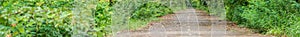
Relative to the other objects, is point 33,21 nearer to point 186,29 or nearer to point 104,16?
point 104,16

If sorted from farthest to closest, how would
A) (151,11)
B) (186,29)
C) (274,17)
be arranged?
(151,11)
(186,29)
(274,17)

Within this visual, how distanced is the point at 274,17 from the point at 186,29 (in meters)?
1.09

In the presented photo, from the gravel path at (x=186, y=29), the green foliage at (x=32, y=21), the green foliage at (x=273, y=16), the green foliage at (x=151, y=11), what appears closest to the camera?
the green foliage at (x=32, y=21)

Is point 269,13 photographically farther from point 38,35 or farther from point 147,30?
point 38,35

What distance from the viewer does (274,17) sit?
5.66m

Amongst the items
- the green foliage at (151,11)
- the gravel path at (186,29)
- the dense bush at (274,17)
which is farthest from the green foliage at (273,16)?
the green foliage at (151,11)

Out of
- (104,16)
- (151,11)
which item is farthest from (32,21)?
(151,11)

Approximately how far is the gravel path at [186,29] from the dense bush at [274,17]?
17 centimetres

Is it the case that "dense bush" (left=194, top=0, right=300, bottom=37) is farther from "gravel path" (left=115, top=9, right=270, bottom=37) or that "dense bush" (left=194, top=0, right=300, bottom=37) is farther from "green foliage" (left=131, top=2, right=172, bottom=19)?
"green foliage" (left=131, top=2, right=172, bottom=19)

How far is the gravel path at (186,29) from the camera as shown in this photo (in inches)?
232

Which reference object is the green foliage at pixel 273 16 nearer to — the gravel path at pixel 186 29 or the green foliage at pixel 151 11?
the gravel path at pixel 186 29

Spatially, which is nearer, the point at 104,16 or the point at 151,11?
the point at 104,16

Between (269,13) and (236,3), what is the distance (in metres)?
1.77

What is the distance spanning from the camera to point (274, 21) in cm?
571
